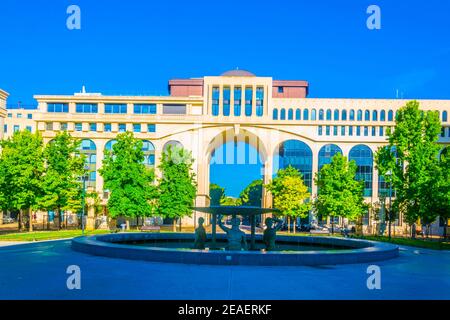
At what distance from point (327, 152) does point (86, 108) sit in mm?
40120

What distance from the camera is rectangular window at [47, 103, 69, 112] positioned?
71.6 metres

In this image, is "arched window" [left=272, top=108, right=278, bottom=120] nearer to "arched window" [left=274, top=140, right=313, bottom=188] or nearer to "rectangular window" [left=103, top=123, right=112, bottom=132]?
"arched window" [left=274, top=140, right=313, bottom=188]

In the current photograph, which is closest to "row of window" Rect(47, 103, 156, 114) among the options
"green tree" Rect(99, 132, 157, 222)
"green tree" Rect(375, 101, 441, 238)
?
"green tree" Rect(99, 132, 157, 222)

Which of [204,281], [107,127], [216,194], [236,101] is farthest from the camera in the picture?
[216,194]

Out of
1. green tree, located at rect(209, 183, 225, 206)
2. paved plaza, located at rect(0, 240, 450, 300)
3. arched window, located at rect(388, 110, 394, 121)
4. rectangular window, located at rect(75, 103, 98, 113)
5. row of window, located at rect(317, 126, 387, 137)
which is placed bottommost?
green tree, located at rect(209, 183, 225, 206)

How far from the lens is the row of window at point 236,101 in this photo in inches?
2790

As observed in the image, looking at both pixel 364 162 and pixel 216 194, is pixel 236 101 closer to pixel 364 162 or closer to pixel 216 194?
pixel 364 162

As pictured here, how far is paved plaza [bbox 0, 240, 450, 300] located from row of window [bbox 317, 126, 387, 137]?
176 ft

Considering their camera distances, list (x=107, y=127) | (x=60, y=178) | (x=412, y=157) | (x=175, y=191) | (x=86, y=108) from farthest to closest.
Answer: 1. (x=86, y=108)
2. (x=107, y=127)
3. (x=175, y=191)
4. (x=60, y=178)
5. (x=412, y=157)

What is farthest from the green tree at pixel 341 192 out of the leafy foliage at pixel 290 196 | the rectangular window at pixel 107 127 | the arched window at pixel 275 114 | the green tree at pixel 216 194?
the green tree at pixel 216 194

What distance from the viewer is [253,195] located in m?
112

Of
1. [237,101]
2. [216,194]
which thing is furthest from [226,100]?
[216,194]
